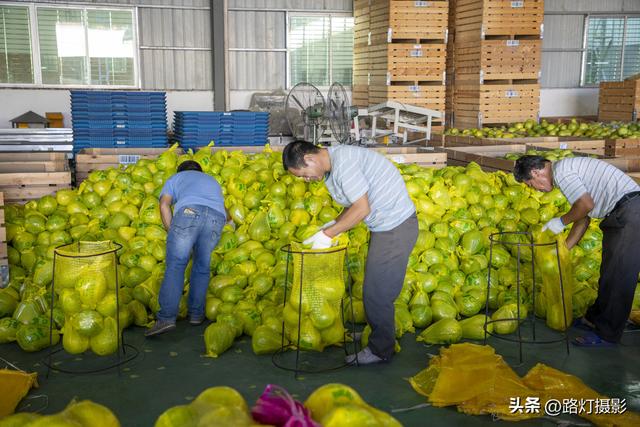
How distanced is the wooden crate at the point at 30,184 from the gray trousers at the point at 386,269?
13.7 feet

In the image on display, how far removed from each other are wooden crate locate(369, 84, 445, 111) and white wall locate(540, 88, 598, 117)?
459 centimetres

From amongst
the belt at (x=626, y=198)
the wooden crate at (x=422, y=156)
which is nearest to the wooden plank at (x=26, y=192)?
the wooden crate at (x=422, y=156)

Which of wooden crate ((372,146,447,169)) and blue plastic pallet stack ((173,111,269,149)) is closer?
wooden crate ((372,146,447,169))

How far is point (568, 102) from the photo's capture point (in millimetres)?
17141

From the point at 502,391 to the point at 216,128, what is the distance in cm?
673

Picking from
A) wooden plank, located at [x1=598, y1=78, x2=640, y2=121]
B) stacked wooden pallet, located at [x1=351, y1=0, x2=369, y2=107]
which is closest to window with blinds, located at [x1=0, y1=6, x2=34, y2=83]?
stacked wooden pallet, located at [x1=351, y1=0, x2=369, y2=107]

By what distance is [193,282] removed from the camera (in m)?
5.28

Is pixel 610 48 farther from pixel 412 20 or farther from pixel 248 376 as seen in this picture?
pixel 248 376

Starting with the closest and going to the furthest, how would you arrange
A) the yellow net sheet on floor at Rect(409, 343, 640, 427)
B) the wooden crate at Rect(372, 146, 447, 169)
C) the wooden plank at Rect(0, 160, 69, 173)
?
the yellow net sheet on floor at Rect(409, 343, 640, 427) → the wooden plank at Rect(0, 160, 69, 173) → the wooden crate at Rect(372, 146, 447, 169)

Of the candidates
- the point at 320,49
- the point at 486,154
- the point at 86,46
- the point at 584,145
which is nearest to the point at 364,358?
the point at 486,154

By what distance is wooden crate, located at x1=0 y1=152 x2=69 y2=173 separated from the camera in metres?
7.30

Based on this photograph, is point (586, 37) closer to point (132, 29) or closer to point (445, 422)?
point (132, 29)

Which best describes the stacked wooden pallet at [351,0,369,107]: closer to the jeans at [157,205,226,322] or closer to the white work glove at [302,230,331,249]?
the jeans at [157,205,226,322]

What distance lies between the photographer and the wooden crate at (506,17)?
1337 centimetres
